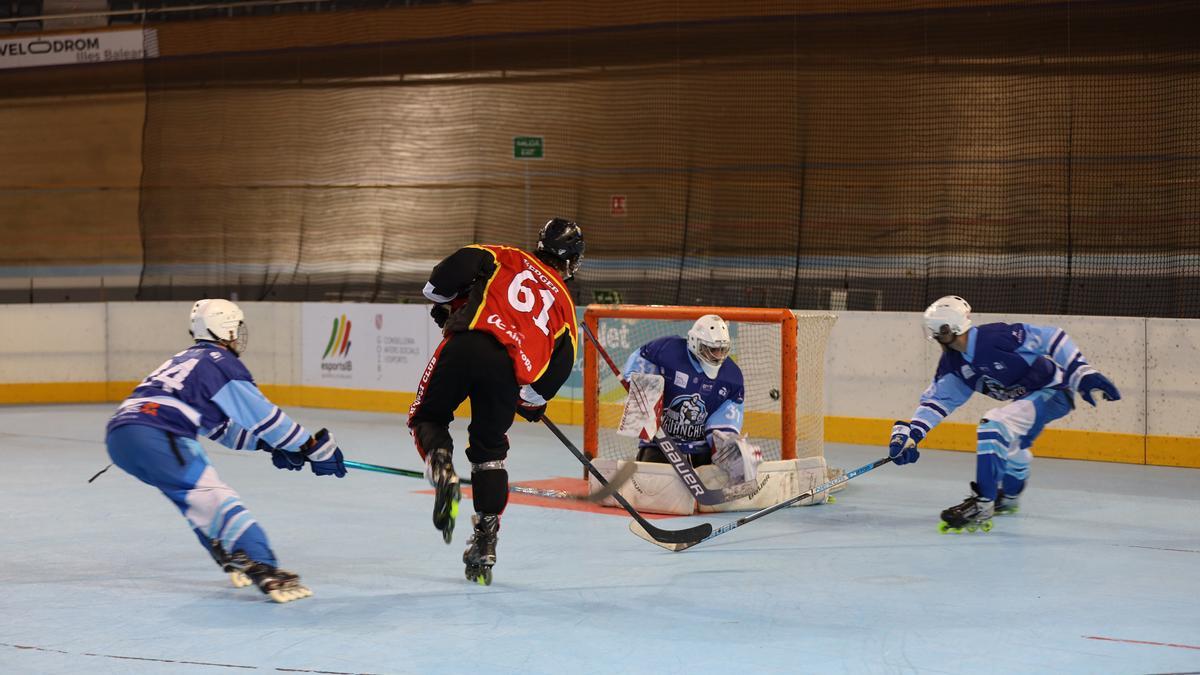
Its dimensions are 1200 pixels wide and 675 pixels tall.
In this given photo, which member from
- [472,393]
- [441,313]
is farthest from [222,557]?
[441,313]

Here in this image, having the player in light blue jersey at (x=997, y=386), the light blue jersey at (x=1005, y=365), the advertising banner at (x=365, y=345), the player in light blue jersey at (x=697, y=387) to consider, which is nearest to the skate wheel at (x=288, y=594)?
the player in light blue jersey at (x=697, y=387)

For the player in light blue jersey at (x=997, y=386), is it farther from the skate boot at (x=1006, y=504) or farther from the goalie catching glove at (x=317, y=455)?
the goalie catching glove at (x=317, y=455)

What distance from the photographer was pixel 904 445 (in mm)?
5832

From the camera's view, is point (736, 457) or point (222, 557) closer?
point (222, 557)

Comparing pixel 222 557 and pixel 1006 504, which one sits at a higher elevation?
pixel 222 557

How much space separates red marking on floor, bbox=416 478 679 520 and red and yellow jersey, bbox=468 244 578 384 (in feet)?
5.61

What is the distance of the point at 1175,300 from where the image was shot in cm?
995

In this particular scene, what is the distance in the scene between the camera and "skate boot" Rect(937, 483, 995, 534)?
6.00 metres

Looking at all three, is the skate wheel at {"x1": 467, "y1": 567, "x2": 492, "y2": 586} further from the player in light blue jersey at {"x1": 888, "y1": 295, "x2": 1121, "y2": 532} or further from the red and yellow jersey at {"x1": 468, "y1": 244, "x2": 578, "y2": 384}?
the player in light blue jersey at {"x1": 888, "y1": 295, "x2": 1121, "y2": 532}

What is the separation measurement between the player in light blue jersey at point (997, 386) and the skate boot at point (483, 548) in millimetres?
1989

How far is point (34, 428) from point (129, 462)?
621cm

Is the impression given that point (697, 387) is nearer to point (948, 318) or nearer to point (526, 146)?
point (948, 318)

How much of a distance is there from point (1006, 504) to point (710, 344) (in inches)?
65.2

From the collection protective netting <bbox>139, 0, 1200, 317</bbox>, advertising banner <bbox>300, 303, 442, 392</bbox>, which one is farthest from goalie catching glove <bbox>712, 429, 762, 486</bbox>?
advertising banner <bbox>300, 303, 442, 392</bbox>
